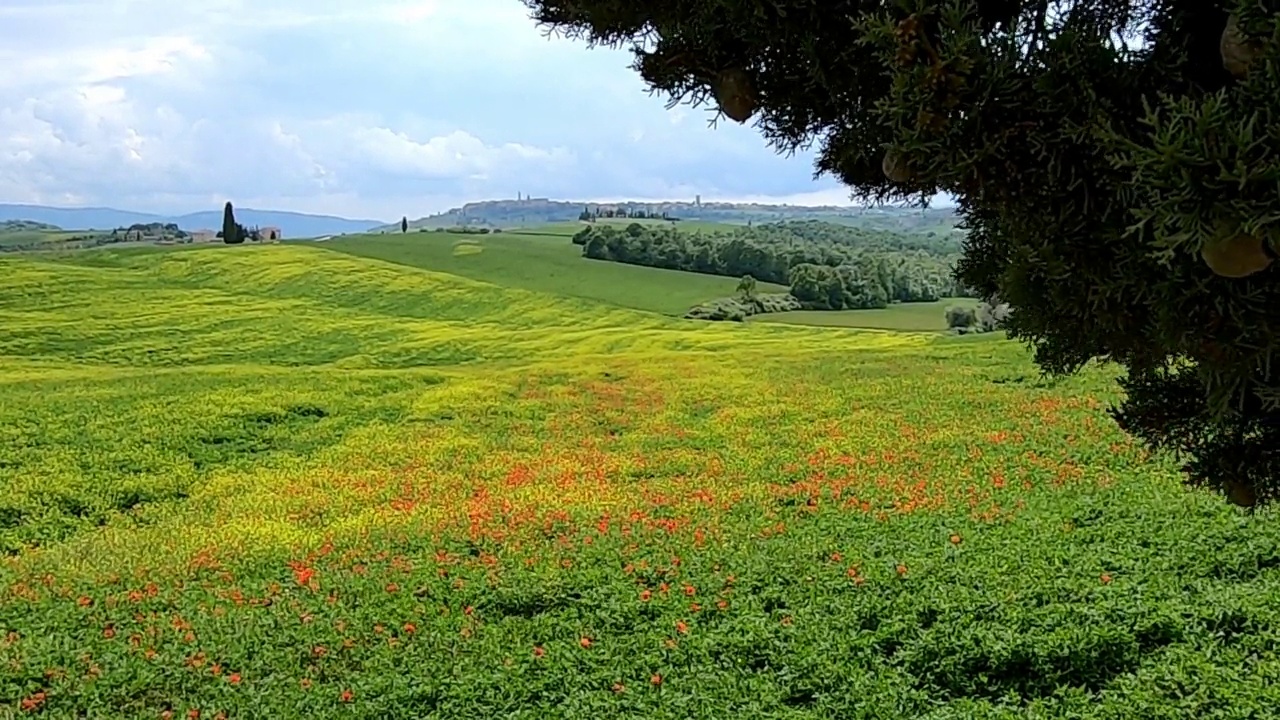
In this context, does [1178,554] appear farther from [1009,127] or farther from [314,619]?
[1009,127]

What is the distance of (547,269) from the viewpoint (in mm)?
43625

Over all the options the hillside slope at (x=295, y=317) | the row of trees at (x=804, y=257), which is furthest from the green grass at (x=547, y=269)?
the hillside slope at (x=295, y=317)

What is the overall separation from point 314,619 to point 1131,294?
249 inches

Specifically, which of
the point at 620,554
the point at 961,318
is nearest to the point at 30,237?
the point at 961,318

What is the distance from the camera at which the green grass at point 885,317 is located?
103 ft

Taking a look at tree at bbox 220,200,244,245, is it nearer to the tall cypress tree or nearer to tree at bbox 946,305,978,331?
the tall cypress tree

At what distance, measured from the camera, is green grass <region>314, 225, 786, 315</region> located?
39031 millimetres

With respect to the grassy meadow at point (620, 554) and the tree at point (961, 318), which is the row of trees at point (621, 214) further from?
the grassy meadow at point (620, 554)

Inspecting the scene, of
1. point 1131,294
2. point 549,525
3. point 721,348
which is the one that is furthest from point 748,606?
point 721,348

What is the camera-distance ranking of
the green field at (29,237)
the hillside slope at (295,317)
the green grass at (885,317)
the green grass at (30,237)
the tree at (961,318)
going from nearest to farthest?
the hillside slope at (295,317), the tree at (961,318), the green grass at (885,317), the green field at (29,237), the green grass at (30,237)

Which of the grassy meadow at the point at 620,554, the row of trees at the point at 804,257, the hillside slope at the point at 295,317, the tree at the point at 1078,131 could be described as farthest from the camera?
the row of trees at the point at 804,257

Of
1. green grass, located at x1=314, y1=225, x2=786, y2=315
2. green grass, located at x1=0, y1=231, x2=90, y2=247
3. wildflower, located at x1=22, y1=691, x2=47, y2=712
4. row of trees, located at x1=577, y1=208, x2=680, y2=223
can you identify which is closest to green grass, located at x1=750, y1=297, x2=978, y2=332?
green grass, located at x1=314, y1=225, x2=786, y2=315

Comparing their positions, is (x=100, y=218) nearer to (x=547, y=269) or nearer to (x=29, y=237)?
(x=29, y=237)

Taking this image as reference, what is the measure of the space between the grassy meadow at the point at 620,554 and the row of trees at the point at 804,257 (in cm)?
1823
